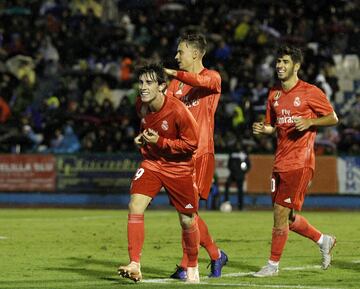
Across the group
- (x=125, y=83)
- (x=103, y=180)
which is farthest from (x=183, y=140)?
(x=125, y=83)

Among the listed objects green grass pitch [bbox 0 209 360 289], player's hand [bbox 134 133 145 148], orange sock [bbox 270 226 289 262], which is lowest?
green grass pitch [bbox 0 209 360 289]

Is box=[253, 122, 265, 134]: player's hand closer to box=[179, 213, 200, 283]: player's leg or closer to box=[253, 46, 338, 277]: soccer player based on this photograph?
box=[253, 46, 338, 277]: soccer player

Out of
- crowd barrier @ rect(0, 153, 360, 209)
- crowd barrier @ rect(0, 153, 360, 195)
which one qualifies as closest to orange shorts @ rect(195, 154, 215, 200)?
crowd barrier @ rect(0, 153, 360, 209)

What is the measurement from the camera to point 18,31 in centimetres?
3928

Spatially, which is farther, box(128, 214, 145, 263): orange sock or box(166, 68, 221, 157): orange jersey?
box(166, 68, 221, 157): orange jersey

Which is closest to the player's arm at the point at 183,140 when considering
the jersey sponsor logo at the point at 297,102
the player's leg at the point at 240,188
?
the jersey sponsor logo at the point at 297,102

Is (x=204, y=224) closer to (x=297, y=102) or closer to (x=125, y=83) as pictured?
(x=297, y=102)

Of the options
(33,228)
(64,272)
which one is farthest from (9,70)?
(64,272)

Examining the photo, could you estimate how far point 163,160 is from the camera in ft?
38.6

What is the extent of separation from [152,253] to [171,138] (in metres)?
4.41

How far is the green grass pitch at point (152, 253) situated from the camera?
38.5 ft

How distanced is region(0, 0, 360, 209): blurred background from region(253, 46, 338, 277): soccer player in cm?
1828

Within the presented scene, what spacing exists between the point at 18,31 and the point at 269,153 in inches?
439

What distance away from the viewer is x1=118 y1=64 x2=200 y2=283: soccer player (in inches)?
451
